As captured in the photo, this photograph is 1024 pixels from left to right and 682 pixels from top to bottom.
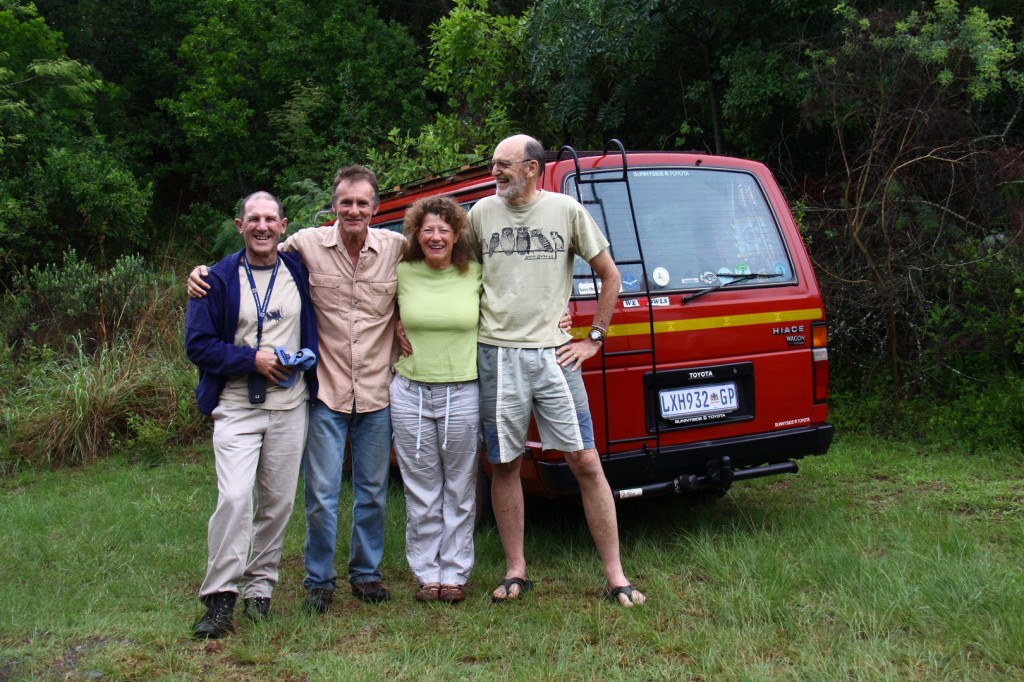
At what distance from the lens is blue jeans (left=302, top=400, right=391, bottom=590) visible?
14.3ft

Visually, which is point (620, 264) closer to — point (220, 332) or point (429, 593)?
point (429, 593)

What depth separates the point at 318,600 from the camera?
4.34 meters

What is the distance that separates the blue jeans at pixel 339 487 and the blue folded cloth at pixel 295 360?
0.22 m

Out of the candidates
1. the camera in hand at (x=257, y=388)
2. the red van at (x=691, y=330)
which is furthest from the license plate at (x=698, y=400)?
the camera in hand at (x=257, y=388)

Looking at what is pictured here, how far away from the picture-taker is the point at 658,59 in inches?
402

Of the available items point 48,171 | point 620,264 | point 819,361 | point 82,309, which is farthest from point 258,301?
point 48,171

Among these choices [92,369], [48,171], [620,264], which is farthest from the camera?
[48,171]

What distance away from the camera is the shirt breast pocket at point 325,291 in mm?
4352

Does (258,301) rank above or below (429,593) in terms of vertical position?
above

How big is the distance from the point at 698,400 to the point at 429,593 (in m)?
1.61

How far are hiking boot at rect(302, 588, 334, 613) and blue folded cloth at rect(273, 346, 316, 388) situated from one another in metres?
0.97

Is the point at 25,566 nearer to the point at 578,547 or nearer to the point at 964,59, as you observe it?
the point at 578,547

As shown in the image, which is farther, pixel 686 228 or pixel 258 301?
pixel 686 228

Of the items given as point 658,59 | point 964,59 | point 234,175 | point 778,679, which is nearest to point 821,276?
point 964,59
